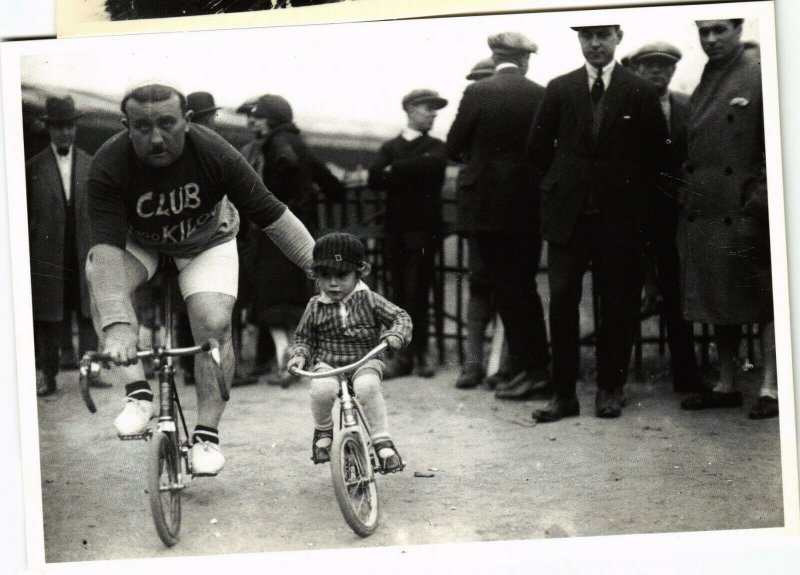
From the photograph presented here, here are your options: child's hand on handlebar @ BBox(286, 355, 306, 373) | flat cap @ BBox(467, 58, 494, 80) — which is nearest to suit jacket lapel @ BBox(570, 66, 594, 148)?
flat cap @ BBox(467, 58, 494, 80)

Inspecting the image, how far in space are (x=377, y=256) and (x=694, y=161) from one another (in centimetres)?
160

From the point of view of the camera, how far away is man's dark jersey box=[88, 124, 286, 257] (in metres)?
4.97

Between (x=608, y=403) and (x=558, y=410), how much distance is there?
0.24 metres

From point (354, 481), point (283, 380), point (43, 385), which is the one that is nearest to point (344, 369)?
point (354, 481)

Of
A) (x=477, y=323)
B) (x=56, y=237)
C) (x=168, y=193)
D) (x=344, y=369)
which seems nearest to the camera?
(x=344, y=369)

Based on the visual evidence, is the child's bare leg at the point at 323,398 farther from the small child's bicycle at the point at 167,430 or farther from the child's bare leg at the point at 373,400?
the small child's bicycle at the point at 167,430

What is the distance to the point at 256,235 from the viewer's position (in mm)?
5113

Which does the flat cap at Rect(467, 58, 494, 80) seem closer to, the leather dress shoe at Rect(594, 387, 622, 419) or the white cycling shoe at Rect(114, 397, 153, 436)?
the leather dress shoe at Rect(594, 387, 622, 419)

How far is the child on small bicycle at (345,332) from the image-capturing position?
4879 millimetres

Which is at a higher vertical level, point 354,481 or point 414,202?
point 414,202

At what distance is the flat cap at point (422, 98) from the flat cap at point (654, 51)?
937 millimetres

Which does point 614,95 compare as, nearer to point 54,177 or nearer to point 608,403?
point 608,403

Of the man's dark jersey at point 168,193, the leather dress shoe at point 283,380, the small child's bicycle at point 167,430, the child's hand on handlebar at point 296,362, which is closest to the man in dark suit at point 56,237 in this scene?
the man's dark jersey at point 168,193

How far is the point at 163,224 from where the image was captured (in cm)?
499
